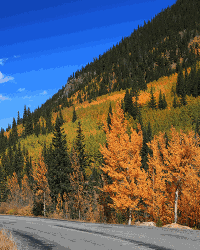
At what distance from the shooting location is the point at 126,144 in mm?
19297

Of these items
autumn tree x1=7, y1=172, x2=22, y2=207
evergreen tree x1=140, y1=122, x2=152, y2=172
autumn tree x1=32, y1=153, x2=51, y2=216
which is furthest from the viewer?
evergreen tree x1=140, y1=122, x2=152, y2=172

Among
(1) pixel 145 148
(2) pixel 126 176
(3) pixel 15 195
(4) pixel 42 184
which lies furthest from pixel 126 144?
(3) pixel 15 195

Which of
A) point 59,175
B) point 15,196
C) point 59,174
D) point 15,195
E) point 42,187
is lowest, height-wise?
point 15,195

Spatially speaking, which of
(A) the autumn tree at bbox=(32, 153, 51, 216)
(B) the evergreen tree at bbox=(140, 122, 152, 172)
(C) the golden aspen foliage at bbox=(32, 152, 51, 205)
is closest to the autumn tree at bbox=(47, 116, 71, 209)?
(A) the autumn tree at bbox=(32, 153, 51, 216)

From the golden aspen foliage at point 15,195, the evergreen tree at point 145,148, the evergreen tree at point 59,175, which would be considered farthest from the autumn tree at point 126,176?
the golden aspen foliage at point 15,195

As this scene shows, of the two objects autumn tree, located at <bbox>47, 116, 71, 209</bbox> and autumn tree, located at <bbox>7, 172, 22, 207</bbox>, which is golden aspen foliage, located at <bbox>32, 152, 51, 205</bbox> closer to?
autumn tree, located at <bbox>47, 116, 71, 209</bbox>

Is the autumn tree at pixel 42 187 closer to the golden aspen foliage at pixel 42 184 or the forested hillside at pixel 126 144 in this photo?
the golden aspen foliage at pixel 42 184

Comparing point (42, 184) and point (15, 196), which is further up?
point (42, 184)

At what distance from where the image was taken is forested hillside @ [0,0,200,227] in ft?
63.2

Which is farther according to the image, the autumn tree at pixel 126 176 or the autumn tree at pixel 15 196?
the autumn tree at pixel 15 196

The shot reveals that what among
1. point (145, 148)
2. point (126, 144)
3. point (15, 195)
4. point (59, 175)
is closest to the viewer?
point (126, 144)

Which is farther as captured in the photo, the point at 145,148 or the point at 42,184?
the point at 145,148

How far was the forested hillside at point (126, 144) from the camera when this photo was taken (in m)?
19.3

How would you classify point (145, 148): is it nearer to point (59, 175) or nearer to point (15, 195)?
point (59, 175)
